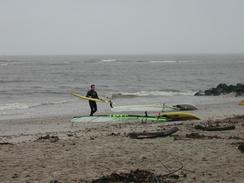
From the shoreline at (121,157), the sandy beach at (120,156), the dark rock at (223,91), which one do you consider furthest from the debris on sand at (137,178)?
the dark rock at (223,91)

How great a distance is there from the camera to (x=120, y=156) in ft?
33.5

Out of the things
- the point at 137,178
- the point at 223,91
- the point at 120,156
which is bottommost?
the point at 223,91

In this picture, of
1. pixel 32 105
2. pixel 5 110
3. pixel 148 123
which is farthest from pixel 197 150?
pixel 32 105

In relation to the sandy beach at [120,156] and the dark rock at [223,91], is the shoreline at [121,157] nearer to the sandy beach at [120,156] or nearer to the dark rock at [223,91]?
the sandy beach at [120,156]

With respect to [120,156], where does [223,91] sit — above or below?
below

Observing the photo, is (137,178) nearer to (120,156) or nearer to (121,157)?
(121,157)

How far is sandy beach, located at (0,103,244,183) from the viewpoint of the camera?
852cm

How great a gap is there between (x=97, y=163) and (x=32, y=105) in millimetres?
19342

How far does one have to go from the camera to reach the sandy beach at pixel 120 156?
8.52m

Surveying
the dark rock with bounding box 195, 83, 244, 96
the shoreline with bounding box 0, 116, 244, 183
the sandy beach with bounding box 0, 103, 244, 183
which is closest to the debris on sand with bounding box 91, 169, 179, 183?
the sandy beach with bounding box 0, 103, 244, 183

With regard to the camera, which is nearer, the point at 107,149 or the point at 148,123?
the point at 107,149

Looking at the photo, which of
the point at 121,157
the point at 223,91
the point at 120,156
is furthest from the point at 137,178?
the point at 223,91

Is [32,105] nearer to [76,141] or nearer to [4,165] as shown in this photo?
[76,141]

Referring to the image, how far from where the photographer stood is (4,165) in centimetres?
945
